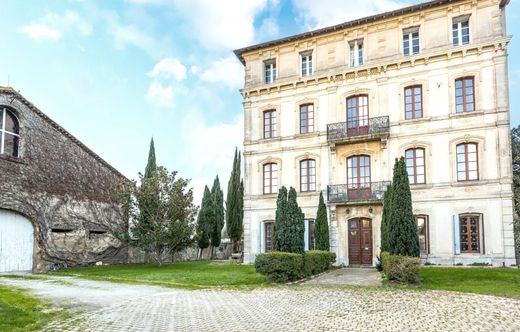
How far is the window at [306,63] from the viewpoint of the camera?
2595 centimetres

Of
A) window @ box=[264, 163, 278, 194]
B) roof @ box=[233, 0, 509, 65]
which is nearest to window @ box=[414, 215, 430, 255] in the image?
window @ box=[264, 163, 278, 194]

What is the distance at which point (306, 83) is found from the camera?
25578 mm

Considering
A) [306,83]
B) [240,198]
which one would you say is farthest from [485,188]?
[240,198]

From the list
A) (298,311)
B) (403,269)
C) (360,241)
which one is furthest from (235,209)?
(298,311)

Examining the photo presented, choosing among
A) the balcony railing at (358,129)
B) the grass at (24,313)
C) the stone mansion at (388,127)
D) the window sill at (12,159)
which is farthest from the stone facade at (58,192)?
the balcony railing at (358,129)

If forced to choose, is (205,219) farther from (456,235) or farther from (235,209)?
(456,235)

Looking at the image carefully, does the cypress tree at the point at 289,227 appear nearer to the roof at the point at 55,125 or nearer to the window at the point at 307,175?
the window at the point at 307,175

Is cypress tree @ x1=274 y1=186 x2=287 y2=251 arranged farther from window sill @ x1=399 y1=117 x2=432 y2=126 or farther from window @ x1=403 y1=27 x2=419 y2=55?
window @ x1=403 y1=27 x2=419 y2=55

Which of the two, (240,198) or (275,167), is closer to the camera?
(275,167)

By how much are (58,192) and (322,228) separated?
13.6 metres

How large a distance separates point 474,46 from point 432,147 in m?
5.17

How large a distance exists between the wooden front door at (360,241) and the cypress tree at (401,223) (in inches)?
308

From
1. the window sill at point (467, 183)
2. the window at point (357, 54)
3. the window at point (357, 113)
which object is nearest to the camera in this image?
the window sill at point (467, 183)

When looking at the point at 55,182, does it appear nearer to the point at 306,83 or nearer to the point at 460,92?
the point at 306,83
